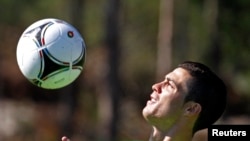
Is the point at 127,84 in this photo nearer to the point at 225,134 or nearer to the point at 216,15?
the point at 216,15

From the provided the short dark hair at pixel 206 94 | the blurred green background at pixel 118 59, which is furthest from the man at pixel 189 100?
the blurred green background at pixel 118 59

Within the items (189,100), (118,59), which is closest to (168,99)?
(189,100)

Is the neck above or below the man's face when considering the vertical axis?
below

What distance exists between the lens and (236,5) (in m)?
26.4

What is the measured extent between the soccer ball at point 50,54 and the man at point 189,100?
99 centimetres

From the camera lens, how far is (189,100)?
343 inches

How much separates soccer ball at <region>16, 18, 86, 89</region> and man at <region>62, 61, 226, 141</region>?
993 mm

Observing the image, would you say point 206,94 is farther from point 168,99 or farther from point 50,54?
point 50,54

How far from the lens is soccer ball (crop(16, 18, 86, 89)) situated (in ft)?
30.3

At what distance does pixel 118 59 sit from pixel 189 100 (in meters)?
13.0

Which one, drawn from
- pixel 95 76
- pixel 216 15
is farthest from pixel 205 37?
pixel 216 15

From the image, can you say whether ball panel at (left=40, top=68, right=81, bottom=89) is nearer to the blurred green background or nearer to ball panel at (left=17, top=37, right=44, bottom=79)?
ball panel at (left=17, top=37, right=44, bottom=79)


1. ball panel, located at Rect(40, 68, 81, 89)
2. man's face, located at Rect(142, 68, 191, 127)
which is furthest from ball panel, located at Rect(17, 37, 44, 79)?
man's face, located at Rect(142, 68, 191, 127)

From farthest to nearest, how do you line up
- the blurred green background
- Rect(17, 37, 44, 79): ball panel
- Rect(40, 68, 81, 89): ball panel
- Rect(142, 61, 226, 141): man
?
the blurred green background
Rect(40, 68, 81, 89): ball panel
Rect(17, 37, 44, 79): ball panel
Rect(142, 61, 226, 141): man
